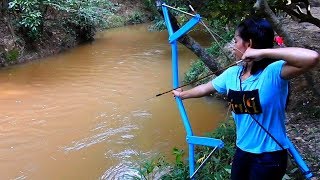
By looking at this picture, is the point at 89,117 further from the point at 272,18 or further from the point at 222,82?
the point at 222,82

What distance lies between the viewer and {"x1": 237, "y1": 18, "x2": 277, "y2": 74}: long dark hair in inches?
69.4

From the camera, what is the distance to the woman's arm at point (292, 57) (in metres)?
1.57

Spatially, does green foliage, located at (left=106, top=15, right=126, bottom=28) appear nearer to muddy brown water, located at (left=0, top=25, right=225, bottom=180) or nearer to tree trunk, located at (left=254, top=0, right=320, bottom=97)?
muddy brown water, located at (left=0, top=25, right=225, bottom=180)

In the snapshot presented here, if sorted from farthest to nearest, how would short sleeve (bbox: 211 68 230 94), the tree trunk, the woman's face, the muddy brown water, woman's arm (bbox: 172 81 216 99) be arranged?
the muddy brown water → the tree trunk → woman's arm (bbox: 172 81 216 99) → short sleeve (bbox: 211 68 230 94) → the woman's face

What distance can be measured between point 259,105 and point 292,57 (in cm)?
29

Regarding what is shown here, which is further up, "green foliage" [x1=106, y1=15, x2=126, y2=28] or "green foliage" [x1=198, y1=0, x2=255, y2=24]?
"green foliage" [x1=198, y1=0, x2=255, y2=24]

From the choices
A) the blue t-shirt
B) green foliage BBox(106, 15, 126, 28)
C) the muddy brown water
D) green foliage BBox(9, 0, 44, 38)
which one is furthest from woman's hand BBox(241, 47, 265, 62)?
green foliage BBox(106, 15, 126, 28)

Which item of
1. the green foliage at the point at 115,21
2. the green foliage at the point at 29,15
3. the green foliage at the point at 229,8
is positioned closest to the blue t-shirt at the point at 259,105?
the green foliage at the point at 229,8

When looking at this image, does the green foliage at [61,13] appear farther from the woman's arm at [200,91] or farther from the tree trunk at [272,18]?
the woman's arm at [200,91]

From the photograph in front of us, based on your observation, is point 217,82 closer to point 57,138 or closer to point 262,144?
point 262,144

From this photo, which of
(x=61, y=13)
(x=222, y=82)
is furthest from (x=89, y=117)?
(x=61, y=13)

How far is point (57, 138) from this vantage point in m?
5.73

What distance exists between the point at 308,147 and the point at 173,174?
1.26 meters

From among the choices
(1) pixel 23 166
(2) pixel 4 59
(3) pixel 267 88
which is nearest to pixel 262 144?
(3) pixel 267 88
